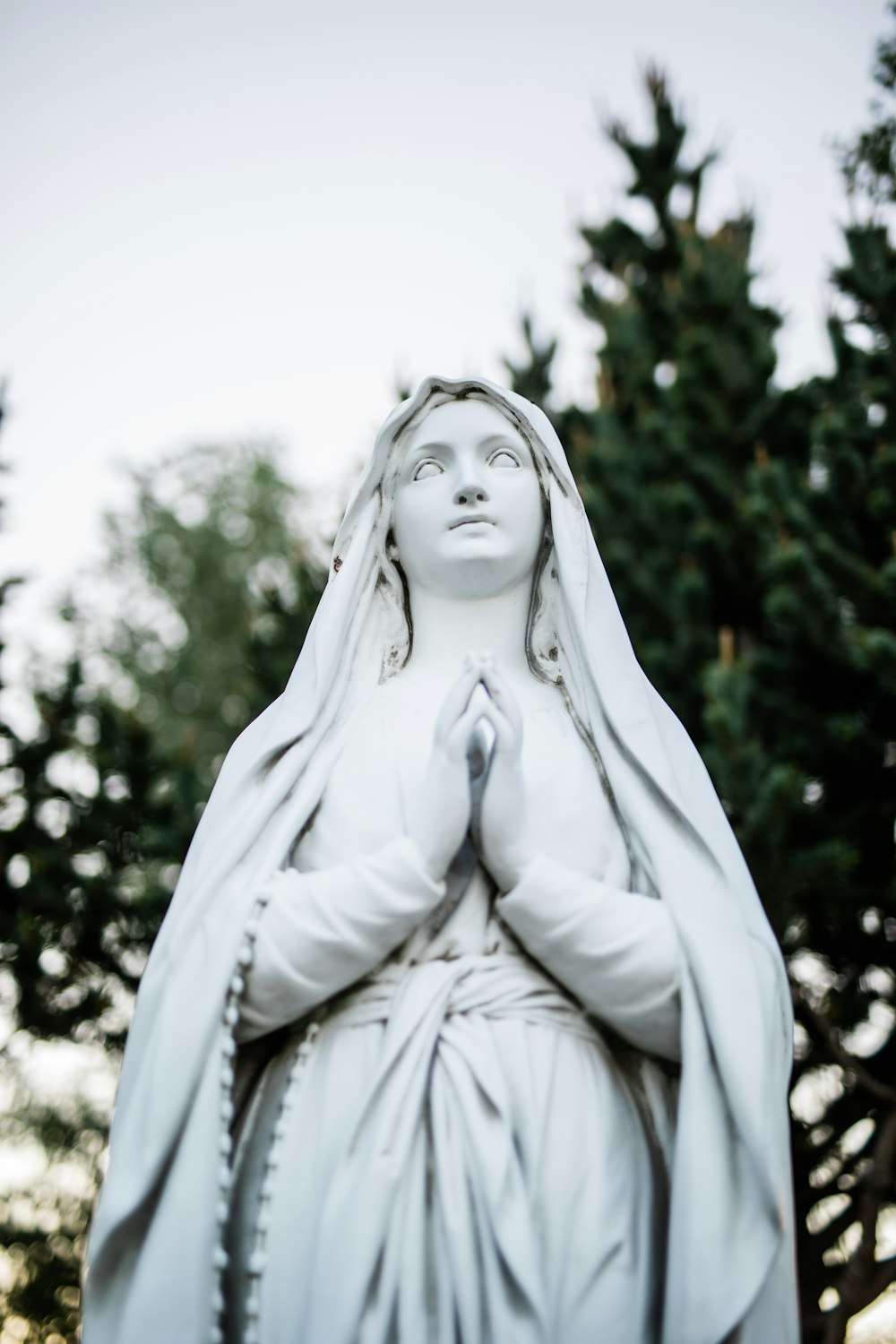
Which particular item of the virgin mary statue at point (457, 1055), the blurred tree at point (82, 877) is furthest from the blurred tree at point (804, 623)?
the virgin mary statue at point (457, 1055)

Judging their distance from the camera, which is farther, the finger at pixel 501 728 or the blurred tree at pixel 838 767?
the blurred tree at pixel 838 767

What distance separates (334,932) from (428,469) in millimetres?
1375

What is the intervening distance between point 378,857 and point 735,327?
8.96 meters

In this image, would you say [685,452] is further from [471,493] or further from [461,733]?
[461,733]

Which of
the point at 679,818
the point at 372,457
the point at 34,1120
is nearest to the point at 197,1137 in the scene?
the point at 679,818

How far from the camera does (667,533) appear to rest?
10414 mm

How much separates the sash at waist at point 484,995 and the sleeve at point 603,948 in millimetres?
56

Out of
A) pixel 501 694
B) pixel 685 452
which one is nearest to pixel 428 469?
pixel 501 694

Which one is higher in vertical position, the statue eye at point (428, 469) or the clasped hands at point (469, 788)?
the statue eye at point (428, 469)

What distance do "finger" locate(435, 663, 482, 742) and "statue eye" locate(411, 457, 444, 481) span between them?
0.84 meters

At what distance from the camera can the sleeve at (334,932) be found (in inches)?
116

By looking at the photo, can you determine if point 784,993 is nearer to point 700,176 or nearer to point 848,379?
point 848,379

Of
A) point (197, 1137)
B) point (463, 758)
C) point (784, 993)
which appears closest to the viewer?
point (197, 1137)

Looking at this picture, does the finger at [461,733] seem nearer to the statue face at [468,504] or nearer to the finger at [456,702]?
the finger at [456,702]
